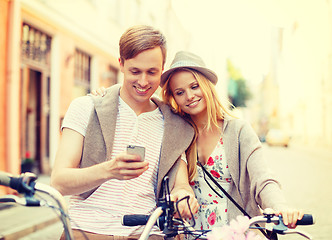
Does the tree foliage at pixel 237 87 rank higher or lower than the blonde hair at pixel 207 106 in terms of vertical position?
higher

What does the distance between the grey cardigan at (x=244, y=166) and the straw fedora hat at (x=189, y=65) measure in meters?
0.33

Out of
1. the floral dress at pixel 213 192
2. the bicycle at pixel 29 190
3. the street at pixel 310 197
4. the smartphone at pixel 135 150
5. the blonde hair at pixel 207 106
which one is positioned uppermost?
the blonde hair at pixel 207 106

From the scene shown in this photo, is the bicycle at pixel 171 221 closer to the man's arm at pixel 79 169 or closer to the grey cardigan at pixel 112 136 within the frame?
the man's arm at pixel 79 169

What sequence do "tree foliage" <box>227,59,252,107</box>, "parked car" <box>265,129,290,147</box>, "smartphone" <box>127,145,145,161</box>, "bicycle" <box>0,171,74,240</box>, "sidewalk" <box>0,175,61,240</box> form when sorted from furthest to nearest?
"tree foliage" <box>227,59,252,107</box>, "parked car" <box>265,129,290,147</box>, "sidewalk" <box>0,175,61,240</box>, "smartphone" <box>127,145,145,161</box>, "bicycle" <box>0,171,74,240</box>

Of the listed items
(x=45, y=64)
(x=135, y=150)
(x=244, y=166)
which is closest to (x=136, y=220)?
(x=135, y=150)

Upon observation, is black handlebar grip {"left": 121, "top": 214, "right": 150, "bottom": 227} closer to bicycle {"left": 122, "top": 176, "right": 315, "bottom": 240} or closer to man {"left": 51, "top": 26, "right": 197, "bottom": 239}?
bicycle {"left": 122, "top": 176, "right": 315, "bottom": 240}

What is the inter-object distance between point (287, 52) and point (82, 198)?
5434 centimetres

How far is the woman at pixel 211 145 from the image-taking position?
263 centimetres

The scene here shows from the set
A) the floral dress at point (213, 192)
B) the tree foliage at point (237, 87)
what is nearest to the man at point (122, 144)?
the floral dress at point (213, 192)

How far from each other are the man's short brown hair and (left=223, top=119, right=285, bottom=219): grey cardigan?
798 millimetres

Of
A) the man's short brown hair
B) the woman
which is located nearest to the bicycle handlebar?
the woman

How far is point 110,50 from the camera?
14.2 metres

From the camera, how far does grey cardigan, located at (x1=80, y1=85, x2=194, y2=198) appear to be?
217 cm

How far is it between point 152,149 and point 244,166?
0.62 meters
